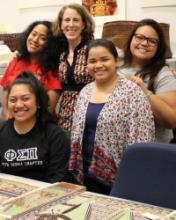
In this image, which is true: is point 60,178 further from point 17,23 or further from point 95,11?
point 17,23

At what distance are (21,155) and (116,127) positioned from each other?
0.50 meters

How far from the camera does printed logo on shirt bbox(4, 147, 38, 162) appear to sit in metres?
2.05

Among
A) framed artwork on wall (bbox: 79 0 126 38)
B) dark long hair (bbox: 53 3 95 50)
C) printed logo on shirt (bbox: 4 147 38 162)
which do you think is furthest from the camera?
framed artwork on wall (bbox: 79 0 126 38)

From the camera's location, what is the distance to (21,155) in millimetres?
2057

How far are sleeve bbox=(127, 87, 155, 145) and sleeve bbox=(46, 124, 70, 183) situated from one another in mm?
351

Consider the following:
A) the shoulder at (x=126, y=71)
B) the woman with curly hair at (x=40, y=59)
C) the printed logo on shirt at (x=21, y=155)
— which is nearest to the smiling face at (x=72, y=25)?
the woman with curly hair at (x=40, y=59)

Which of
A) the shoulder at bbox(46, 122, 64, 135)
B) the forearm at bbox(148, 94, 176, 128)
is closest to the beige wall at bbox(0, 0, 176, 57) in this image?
the forearm at bbox(148, 94, 176, 128)

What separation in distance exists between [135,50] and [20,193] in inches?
47.7

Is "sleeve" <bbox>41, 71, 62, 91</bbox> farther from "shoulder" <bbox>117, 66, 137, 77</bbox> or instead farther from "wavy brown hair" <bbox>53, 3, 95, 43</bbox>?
"shoulder" <bbox>117, 66, 137, 77</bbox>

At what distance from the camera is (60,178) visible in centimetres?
212

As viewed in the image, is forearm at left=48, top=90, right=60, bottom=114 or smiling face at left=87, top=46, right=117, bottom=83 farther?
forearm at left=48, top=90, right=60, bottom=114

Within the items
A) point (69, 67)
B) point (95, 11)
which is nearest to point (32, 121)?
point (69, 67)

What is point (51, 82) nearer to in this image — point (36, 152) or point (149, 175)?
point (36, 152)

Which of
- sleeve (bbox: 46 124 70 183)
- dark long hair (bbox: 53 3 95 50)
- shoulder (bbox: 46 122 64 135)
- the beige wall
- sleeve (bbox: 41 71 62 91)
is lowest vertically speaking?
sleeve (bbox: 46 124 70 183)
